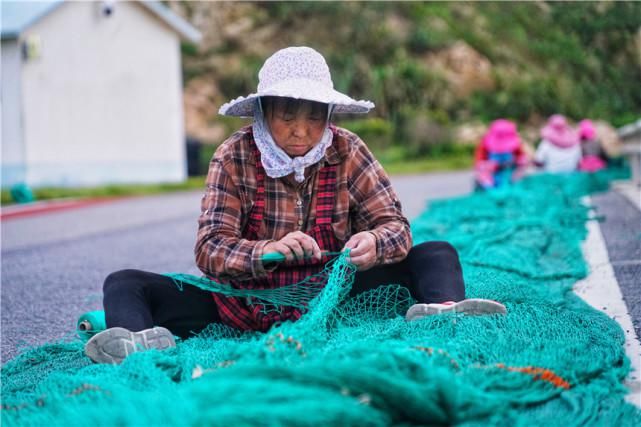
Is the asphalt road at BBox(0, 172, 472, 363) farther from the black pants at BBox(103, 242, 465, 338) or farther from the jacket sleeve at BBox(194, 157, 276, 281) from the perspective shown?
the jacket sleeve at BBox(194, 157, 276, 281)

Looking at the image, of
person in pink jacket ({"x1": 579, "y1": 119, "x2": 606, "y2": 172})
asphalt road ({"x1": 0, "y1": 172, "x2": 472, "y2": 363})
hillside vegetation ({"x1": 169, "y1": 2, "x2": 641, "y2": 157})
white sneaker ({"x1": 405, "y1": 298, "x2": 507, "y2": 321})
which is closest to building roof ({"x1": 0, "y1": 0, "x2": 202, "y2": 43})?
hillside vegetation ({"x1": 169, "y1": 2, "x2": 641, "y2": 157})

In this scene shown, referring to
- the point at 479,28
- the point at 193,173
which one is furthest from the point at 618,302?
the point at 479,28

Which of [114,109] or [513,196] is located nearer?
[513,196]

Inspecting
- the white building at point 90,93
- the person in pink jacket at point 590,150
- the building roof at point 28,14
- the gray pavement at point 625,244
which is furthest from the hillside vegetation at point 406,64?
the gray pavement at point 625,244

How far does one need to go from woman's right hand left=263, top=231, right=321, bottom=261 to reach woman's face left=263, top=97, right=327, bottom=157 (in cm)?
37

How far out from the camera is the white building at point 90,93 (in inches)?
714

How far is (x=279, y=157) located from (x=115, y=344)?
0.95m

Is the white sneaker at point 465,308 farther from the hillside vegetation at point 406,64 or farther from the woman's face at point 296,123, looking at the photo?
the hillside vegetation at point 406,64

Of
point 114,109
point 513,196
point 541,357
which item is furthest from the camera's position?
point 114,109

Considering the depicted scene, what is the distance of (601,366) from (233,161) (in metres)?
1.61

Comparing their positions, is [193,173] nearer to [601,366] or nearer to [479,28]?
[479,28]

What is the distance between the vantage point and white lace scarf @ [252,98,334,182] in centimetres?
323

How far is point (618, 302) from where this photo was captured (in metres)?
3.71

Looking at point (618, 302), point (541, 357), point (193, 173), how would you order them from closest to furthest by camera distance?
point (541, 357)
point (618, 302)
point (193, 173)
